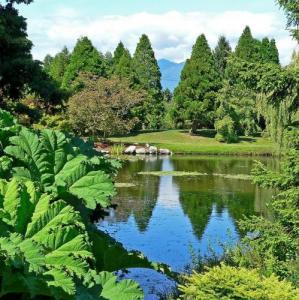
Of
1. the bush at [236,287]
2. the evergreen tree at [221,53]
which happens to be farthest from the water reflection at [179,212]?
the evergreen tree at [221,53]

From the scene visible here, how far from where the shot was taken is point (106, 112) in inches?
1822

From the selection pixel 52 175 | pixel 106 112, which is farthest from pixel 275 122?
pixel 106 112

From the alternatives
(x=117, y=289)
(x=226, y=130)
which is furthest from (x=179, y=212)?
(x=226, y=130)

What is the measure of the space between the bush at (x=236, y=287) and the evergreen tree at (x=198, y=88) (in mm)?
47479

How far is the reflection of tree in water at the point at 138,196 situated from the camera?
1953cm

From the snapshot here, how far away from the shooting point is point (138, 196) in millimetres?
23719

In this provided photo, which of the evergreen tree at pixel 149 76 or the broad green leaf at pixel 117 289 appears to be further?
the evergreen tree at pixel 149 76

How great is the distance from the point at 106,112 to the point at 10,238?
44.4 meters

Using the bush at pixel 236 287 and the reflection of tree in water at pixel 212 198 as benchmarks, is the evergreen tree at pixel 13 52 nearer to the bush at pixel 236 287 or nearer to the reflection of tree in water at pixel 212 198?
the reflection of tree in water at pixel 212 198

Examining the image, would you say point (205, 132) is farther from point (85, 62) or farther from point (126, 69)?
point (85, 62)

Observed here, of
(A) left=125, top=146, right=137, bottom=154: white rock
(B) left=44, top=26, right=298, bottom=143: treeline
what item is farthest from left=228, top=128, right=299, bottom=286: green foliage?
(A) left=125, top=146, right=137, bottom=154: white rock

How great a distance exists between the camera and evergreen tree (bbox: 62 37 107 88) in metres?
58.0

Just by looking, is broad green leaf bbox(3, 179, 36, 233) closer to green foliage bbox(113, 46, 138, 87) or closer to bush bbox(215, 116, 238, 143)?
bush bbox(215, 116, 238, 143)

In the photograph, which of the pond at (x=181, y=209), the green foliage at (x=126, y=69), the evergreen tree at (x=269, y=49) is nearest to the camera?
the pond at (x=181, y=209)
